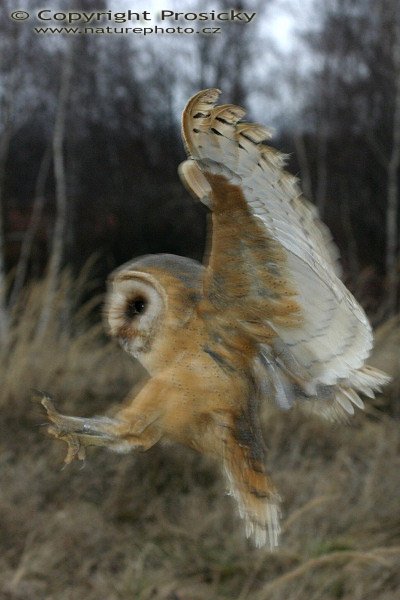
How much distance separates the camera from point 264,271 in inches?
17.7

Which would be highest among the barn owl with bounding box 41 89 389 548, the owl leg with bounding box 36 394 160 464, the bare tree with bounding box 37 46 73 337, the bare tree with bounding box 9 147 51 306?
the barn owl with bounding box 41 89 389 548

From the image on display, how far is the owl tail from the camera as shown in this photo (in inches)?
18.5

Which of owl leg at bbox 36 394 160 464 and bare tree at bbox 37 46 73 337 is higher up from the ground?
owl leg at bbox 36 394 160 464

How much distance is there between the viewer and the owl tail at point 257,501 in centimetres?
47

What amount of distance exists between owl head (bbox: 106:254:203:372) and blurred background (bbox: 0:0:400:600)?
0.08 m

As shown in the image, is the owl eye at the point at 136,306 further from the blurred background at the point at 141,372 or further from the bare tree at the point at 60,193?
the bare tree at the point at 60,193

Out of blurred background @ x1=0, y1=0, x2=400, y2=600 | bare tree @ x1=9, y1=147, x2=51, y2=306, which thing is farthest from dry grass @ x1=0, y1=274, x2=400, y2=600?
bare tree @ x1=9, y1=147, x2=51, y2=306

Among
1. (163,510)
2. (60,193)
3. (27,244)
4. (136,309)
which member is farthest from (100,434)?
(27,244)

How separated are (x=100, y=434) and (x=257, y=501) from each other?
0.11 m

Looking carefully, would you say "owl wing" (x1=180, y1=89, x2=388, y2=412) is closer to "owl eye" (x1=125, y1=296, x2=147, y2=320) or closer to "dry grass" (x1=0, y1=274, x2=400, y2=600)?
"owl eye" (x1=125, y1=296, x2=147, y2=320)

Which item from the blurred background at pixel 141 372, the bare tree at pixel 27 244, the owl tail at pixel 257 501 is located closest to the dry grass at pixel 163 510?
the blurred background at pixel 141 372

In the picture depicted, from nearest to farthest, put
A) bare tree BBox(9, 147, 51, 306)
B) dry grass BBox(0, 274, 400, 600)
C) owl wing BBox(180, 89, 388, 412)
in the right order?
1. owl wing BBox(180, 89, 388, 412)
2. dry grass BBox(0, 274, 400, 600)
3. bare tree BBox(9, 147, 51, 306)

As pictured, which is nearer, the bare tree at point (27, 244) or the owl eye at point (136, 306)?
the owl eye at point (136, 306)

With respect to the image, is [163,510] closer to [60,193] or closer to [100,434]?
[60,193]
